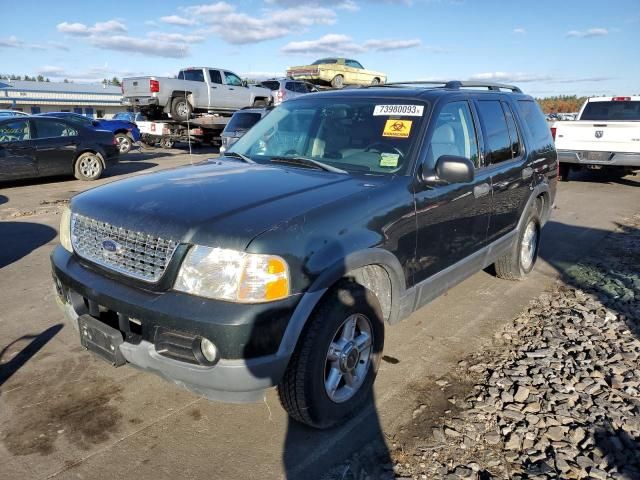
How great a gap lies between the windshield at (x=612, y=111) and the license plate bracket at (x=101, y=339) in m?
13.2

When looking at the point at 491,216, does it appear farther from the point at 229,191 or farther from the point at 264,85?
the point at 264,85

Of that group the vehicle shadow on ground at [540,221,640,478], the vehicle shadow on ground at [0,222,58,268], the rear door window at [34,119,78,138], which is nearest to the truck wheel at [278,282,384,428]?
the vehicle shadow on ground at [540,221,640,478]

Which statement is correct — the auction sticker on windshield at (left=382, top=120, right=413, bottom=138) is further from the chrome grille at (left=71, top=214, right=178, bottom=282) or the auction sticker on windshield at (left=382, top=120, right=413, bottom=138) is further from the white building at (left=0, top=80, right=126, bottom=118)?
the white building at (left=0, top=80, right=126, bottom=118)

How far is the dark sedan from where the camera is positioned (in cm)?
1086

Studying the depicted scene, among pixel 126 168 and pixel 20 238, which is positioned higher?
pixel 20 238

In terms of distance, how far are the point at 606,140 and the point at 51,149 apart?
12573 millimetres

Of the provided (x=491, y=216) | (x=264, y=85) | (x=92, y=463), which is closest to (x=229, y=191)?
(x=92, y=463)

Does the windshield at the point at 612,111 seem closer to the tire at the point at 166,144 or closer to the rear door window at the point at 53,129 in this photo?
the rear door window at the point at 53,129

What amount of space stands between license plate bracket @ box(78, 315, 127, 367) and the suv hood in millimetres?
539

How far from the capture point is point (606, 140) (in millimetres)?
11031

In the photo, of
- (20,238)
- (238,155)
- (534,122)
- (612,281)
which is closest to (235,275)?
(238,155)

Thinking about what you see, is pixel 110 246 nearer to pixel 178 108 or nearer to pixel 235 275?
pixel 235 275

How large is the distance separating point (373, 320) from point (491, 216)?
1.89 meters

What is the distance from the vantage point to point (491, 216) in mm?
4320
